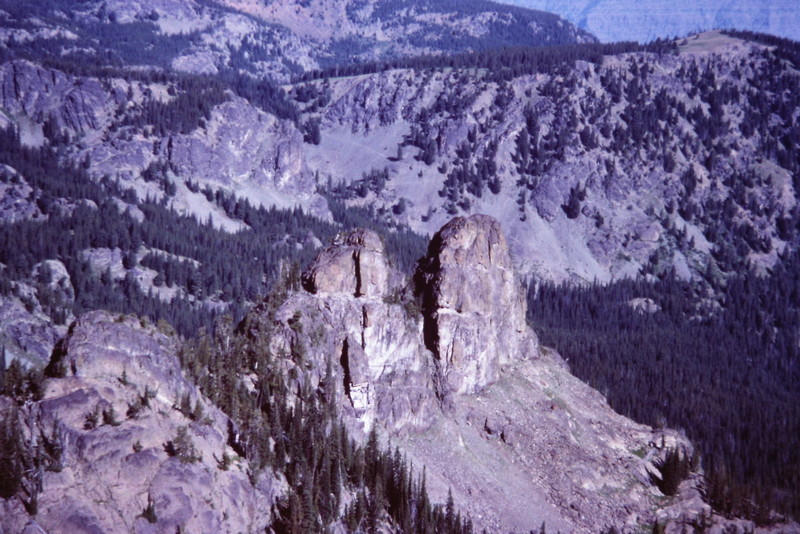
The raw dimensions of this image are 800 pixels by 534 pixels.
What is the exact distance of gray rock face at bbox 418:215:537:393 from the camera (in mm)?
103688

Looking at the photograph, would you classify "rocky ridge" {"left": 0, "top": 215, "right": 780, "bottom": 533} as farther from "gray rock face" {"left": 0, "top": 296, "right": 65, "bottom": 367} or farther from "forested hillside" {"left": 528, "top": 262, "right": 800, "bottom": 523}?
"gray rock face" {"left": 0, "top": 296, "right": 65, "bottom": 367}

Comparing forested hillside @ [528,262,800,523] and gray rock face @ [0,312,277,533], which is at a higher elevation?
gray rock face @ [0,312,277,533]

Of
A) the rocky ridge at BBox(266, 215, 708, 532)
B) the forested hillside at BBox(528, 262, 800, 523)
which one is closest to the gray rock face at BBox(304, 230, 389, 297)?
the rocky ridge at BBox(266, 215, 708, 532)

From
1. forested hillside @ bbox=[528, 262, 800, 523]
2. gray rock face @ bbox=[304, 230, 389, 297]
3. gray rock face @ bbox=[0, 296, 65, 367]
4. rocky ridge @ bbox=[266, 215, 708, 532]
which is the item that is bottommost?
forested hillside @ bbox=[528, 262, 800, 523]

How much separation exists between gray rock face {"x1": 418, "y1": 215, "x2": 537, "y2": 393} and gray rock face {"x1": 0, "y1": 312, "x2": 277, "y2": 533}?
144ft

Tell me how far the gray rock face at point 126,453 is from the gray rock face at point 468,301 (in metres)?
44.0

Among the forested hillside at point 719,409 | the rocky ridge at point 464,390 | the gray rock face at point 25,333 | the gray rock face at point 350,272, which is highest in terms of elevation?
the gray rock face at point 350,272

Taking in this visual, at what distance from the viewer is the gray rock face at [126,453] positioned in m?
49.4

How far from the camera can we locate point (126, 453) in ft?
176

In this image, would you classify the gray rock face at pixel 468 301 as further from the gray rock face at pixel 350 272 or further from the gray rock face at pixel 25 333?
the gray rock face at pixel 25 333

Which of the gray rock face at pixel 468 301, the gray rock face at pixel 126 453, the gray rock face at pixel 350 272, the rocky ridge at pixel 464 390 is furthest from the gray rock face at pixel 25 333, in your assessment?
the gray rock face at pixel 468 301

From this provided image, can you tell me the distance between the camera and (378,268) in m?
94.2

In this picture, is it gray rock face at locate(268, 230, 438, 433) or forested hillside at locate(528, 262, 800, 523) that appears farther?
forested hillside at locate(528, 262, 800, 523)

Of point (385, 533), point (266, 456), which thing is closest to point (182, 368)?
point (266, 456)
